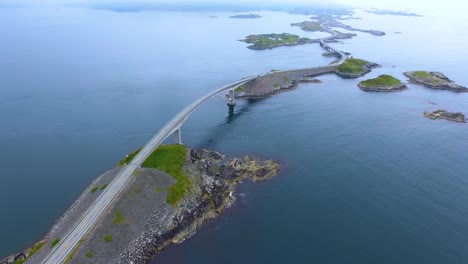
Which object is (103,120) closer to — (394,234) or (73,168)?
(73,168)

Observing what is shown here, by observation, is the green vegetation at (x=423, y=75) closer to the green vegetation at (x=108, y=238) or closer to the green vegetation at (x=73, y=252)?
the green vegetation at (x=108, y=238)

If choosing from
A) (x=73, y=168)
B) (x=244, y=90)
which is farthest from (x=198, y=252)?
(x=244, y=90)

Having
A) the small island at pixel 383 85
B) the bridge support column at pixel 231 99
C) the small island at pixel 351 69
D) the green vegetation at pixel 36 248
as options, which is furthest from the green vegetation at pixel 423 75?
the green vegetation at pixel 36 248

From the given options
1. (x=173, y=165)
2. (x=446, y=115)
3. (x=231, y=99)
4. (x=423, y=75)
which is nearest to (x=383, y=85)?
(x=423, y=75)

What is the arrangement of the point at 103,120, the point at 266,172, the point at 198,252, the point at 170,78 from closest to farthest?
the point at 198,252 < the point at 266,172 < the point at 103,120 < the point at 170,78

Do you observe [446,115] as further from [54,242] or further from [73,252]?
[54,242]
